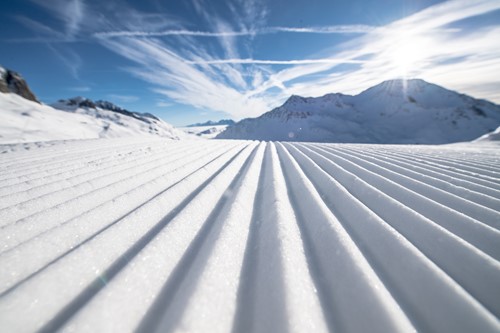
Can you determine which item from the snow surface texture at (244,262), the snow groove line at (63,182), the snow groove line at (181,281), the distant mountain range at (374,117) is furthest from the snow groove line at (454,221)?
the distant mountain range at (374,117)

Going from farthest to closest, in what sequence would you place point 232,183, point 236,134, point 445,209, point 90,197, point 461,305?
point 236,134
point 232,183
point 90,197
point 445,209
point 461,305

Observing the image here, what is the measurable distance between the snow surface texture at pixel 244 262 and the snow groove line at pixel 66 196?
0.02 m

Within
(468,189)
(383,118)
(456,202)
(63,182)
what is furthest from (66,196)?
(383,118)

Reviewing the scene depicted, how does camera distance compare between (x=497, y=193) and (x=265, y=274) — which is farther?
(x=497, y=193)

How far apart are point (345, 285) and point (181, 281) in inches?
33.8

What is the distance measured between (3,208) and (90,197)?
2.10 feet

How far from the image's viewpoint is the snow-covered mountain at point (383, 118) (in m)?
73.3

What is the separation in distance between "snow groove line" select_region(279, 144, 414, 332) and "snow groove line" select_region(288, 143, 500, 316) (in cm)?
45

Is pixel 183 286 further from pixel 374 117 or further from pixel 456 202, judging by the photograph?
pixel 374 117

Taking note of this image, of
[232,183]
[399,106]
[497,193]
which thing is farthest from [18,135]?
[399,106]

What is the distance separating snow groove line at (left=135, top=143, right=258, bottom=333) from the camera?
909 mm

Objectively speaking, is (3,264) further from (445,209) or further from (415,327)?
(445,209)

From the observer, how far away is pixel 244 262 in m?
1.33

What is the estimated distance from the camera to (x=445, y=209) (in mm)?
1865
